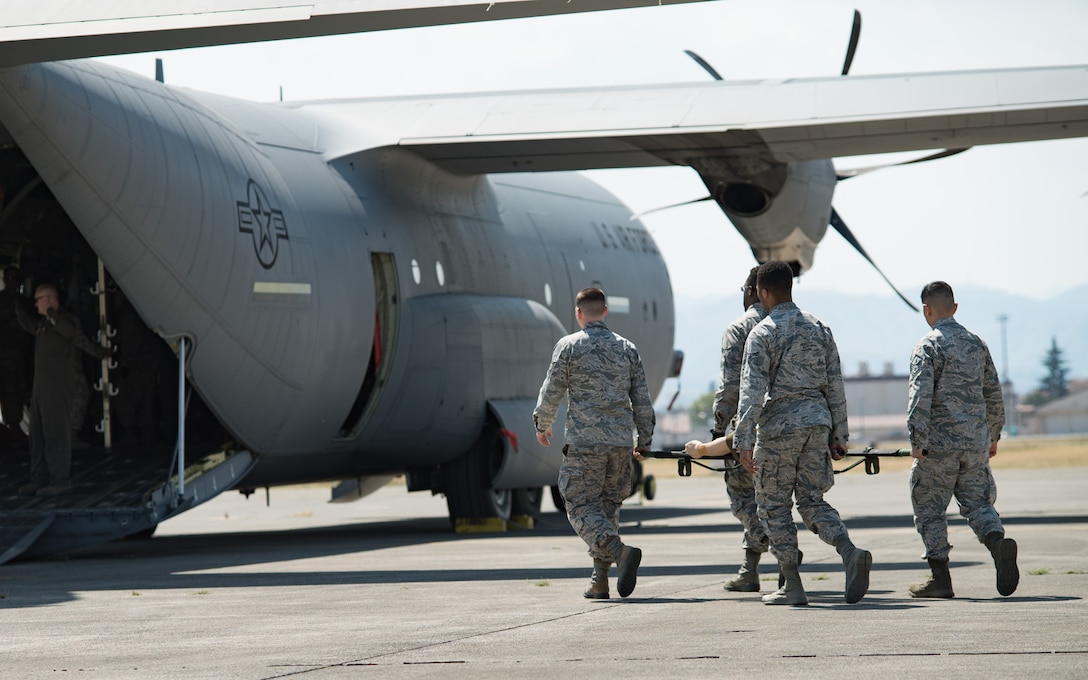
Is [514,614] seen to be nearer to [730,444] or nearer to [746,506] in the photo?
[730,444]

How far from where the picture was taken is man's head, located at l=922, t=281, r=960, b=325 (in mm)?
9922

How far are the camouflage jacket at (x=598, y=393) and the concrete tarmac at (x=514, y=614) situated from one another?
1.04m

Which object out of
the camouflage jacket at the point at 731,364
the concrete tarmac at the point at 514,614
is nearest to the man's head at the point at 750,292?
the camouflage jacket at the point at 731,364

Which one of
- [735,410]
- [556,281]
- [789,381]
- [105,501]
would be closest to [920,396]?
[789,381]

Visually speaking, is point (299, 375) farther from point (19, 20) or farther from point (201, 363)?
point (19, 20)

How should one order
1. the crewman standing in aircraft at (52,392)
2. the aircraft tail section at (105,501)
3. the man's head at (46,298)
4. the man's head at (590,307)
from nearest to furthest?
the man's head at (590,307), the aircraft tail section at (105,501), the crewman standing in aircraft at (52,392), the man's head at (46,298)

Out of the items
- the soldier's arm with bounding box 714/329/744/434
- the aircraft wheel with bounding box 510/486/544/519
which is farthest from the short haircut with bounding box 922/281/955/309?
the aircraft wheel with bounding box 510/486/544/519

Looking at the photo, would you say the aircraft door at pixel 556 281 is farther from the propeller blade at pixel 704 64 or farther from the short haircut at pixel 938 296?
the short haircut at pixel 938 296

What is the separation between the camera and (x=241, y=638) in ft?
26.3

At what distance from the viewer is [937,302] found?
9.92 meters

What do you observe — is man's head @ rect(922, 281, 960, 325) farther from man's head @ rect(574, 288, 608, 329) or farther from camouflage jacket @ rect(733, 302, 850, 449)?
man's head @ rect(574, 288, 608, 329)

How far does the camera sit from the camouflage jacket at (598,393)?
32.8ft

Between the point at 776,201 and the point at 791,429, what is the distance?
30.1ft

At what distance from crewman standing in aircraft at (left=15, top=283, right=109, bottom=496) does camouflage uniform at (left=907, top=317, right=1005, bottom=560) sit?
8.19 meters
